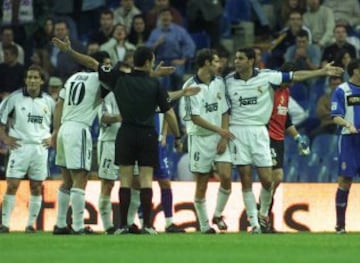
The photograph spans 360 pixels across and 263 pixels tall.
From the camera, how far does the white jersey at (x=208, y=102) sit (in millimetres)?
17641

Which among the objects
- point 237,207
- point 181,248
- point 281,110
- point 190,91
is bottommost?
point 237,207

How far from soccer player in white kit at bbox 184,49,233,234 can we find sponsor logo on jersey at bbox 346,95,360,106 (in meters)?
1.58

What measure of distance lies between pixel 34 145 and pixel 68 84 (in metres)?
2.22

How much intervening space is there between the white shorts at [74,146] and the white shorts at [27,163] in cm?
195

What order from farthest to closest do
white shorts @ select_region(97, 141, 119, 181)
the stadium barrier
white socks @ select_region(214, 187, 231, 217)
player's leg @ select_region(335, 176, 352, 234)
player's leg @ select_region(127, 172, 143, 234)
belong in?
the stadium barrier
white shorts @ select_region(97, 141, 119, 181)
white socks @ select_region(214, 187, 231, 217)
player's leg @ select_region(335, 176, 352, 234)
player's leg @ select_region(127, 172, 143, 234)

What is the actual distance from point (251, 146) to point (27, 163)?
3293 mm

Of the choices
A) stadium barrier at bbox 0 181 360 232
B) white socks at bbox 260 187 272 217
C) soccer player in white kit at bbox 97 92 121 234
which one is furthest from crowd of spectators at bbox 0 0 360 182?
white socks at bbox 260 187 272 217

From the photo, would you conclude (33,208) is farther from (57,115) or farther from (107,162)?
(57,115)

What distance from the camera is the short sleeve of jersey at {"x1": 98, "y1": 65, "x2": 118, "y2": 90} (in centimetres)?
1647

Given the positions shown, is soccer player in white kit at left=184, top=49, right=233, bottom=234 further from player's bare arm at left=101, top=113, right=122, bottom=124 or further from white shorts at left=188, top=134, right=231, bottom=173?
player's bare arm at left=101, top=113, right=122, bottom=124

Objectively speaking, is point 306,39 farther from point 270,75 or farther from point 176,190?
point 270,75

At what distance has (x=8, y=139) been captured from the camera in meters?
18.6

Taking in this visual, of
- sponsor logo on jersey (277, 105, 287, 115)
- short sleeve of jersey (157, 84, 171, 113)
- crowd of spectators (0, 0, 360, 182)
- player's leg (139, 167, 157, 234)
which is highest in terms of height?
crowd of spectators (0, 0, 360, 182)

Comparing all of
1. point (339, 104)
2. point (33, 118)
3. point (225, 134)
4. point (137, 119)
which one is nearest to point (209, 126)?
point (225, 134)
